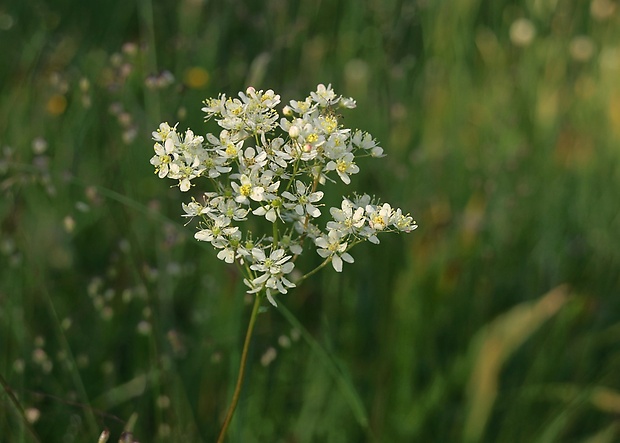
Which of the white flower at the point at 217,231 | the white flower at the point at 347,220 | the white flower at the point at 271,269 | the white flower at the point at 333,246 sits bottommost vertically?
the white flower at the point at 271,269

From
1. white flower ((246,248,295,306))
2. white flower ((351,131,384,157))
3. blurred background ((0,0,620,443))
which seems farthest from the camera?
blurred background ((0,0,620,443))

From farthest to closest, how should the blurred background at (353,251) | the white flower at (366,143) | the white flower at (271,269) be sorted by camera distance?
the blurred background at (353,251), the white flower at (366,143), the white flower at (271,269)

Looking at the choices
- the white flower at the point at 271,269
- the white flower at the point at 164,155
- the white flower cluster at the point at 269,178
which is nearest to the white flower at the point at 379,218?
the white flower cluster at the point at 269,178

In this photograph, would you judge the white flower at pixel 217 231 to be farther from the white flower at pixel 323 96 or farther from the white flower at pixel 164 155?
the white flower at pixel 323 96

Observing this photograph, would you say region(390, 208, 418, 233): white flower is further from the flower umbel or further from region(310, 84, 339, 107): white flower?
region(310, 84, 339, 107): white flower

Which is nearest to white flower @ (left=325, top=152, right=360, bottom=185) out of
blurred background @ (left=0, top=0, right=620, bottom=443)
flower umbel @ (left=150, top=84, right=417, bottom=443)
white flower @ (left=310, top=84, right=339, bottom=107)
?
flower umbel @ (left=150, top=84, right=417, bottom=443)

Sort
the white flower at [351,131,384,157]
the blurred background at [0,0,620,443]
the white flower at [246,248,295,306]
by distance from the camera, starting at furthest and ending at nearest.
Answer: the blurred background at [0,0,620,443] < the white flower at [351,131,384,157] < the white flower at [246,248,295,306]

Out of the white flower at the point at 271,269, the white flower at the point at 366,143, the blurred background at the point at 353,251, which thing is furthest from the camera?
the blurred background at the point at 353,251

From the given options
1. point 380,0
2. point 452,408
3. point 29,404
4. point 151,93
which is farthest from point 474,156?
point 29,404
